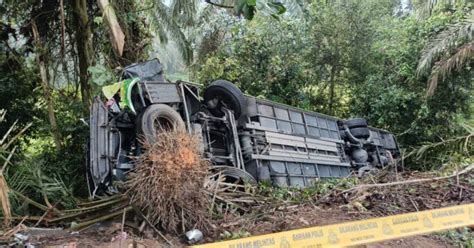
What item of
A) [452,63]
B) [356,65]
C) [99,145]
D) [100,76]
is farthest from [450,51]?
[99,145]

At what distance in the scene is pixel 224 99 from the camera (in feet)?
24.3

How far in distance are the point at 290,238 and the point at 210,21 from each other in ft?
47.3

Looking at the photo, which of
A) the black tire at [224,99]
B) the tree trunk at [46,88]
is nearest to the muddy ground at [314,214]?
the black tire at [224,99]

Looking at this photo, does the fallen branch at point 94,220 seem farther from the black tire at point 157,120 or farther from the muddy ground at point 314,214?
the black tire at point 157,120

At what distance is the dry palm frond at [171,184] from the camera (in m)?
4.28

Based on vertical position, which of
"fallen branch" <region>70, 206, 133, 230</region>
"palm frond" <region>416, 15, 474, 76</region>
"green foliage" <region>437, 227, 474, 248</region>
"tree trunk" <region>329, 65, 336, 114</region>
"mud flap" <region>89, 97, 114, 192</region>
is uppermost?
"tree trunk" <region>329, 65, 336, 114</region>

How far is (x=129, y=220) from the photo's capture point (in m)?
4.72

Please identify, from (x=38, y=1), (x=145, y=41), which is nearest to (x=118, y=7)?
(x=145, y=41)

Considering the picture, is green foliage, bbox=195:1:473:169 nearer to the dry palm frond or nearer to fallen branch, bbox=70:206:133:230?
fallen branch, bbox=70:206:133:230

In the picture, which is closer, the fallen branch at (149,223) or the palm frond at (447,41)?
the fallen branch at (149,223)

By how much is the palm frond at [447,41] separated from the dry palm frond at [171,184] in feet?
29.3

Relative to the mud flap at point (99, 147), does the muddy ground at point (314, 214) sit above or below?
below

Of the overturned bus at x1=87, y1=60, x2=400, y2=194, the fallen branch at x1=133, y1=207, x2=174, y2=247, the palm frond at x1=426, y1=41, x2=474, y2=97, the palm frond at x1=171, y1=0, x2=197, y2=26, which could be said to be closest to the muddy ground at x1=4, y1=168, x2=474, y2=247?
the fallen branch at x1=133, y1=207, x2=174, y2=247

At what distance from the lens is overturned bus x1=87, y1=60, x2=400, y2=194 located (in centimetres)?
588
